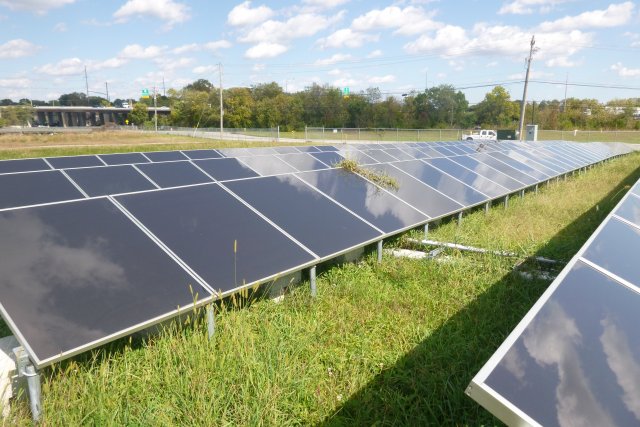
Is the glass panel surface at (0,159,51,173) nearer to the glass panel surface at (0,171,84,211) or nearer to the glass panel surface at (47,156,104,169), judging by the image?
the glass panel surface at (47,156,104,169)

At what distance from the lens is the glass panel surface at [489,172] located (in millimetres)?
10983

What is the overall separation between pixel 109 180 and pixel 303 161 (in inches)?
157

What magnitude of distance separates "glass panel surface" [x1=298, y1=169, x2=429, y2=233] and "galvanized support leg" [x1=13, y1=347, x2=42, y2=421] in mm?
4264

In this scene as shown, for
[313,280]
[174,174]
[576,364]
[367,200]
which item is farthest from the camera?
[174,174]

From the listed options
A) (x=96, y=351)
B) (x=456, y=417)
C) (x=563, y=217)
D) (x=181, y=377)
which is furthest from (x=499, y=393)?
(x=563, y=217)

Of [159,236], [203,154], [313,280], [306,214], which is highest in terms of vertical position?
[159,236]

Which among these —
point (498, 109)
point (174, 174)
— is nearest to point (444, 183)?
point (174, 174)

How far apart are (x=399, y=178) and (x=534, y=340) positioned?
21.6 feet

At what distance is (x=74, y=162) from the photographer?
12906 millimetres

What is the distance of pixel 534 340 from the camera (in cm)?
212

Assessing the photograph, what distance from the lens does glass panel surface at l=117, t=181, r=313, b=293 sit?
4.03m

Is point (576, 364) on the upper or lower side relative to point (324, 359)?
upper

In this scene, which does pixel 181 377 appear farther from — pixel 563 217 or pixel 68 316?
pixel 563 217

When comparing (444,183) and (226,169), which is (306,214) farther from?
(444,183)
